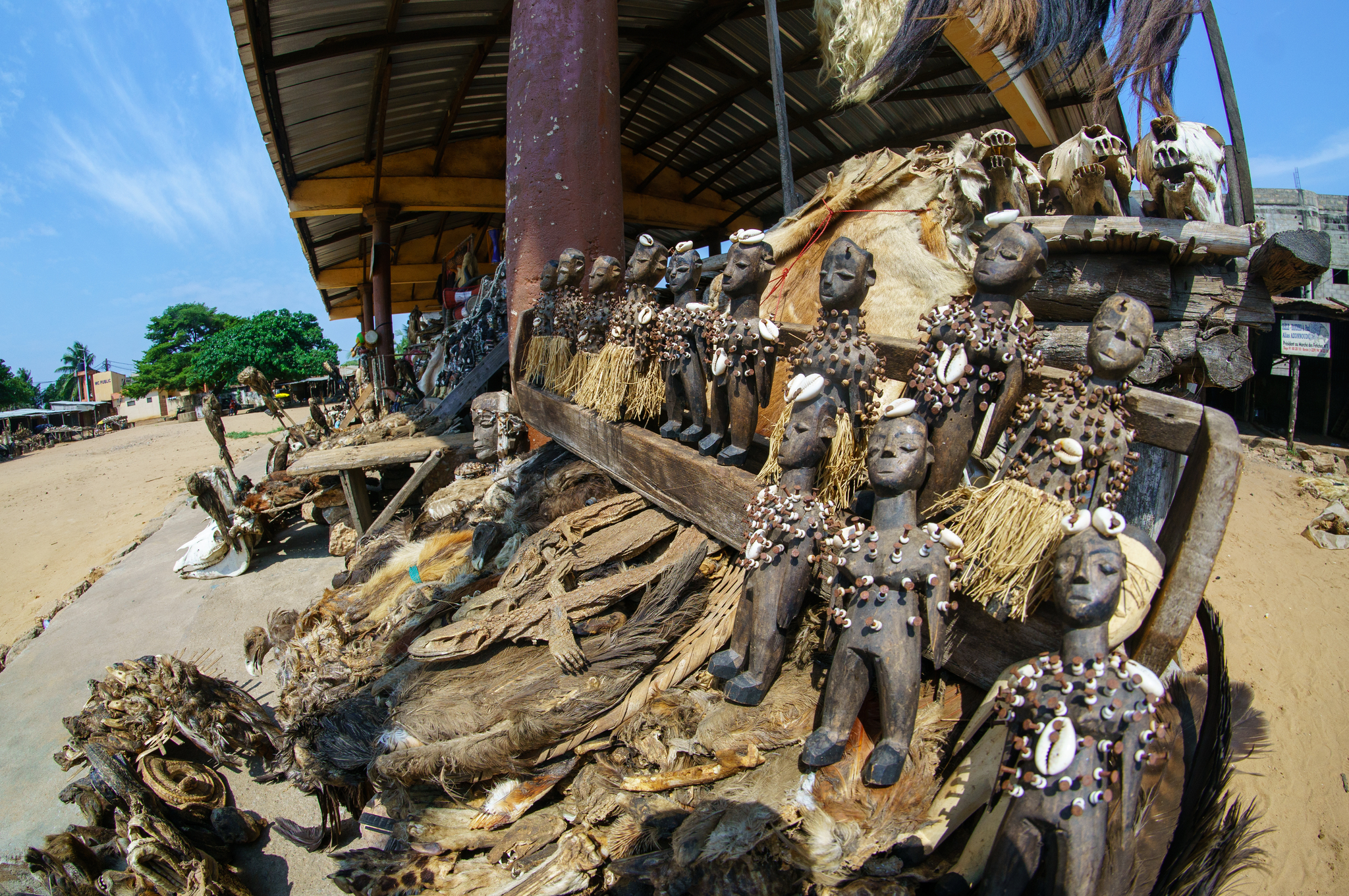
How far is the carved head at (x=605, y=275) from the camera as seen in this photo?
3125 millimetres

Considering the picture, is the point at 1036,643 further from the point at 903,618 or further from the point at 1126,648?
the point at 903,618

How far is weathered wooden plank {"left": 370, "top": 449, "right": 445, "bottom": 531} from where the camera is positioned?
5680mm

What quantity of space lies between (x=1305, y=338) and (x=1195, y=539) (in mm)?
12009

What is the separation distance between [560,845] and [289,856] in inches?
91.8

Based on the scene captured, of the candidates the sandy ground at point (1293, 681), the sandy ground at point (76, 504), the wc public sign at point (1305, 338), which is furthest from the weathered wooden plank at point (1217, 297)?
the sandy ground at point (76, 504)

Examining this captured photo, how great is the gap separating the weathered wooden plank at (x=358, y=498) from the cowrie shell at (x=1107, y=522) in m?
6.50

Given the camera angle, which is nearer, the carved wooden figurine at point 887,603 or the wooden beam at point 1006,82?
the carved wooden figurine at point 887,603

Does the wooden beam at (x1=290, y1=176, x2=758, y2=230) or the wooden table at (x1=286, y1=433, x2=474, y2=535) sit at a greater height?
the wooden beam at (x1=290, y1=176, x2=758, y2=230)

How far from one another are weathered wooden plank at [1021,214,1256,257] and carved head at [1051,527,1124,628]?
1657 mm

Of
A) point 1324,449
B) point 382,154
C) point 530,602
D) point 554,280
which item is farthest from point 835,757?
point 1324,449

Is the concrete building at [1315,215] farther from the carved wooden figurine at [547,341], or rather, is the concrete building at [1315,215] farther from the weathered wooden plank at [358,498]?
the weathered wooden plank at [358,498]

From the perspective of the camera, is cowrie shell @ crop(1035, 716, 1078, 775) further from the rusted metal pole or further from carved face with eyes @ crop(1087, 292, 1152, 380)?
the rusted metal pole

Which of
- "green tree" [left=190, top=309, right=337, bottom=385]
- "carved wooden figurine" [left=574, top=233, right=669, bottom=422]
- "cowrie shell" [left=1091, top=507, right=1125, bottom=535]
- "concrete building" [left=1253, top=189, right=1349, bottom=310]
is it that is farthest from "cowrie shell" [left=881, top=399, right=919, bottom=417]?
"green tree" [left=190, top=309, right=337, bottom=385]

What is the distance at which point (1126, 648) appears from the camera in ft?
3.98
